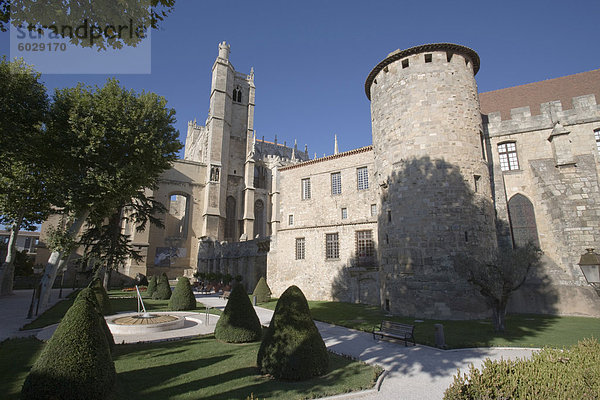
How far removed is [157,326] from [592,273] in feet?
47.7

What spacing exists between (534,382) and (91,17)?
9537 millimetres

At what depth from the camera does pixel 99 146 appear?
645 inches

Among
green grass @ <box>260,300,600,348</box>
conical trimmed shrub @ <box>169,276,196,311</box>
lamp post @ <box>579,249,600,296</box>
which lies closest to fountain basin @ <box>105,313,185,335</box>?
conical trimmed shrub @ <box>169,276,196,311</box>

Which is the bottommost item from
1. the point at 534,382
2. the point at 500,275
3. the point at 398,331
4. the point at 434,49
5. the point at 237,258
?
the point at 398,331

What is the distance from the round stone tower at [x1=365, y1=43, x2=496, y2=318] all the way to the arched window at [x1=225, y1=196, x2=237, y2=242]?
27.9 meters

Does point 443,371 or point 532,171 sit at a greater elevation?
point 532,171

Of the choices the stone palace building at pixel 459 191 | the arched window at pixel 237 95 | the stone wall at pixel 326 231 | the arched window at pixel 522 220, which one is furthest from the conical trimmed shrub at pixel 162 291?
the arched window at pixel 237 95

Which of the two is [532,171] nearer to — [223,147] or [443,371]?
[443,371]

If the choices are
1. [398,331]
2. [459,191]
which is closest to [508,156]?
[459,191]

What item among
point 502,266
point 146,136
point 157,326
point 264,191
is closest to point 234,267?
point 264,191

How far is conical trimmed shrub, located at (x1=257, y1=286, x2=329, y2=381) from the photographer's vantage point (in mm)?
6730

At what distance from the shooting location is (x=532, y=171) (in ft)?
56.9

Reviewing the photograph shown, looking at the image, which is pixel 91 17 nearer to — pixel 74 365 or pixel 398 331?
pixel 74 365

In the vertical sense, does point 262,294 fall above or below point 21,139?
below
